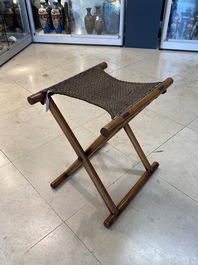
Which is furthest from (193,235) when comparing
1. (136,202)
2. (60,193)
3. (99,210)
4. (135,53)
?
(135,53)

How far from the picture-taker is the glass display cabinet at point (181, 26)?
293 centimetres

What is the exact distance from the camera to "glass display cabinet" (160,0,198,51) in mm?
2930

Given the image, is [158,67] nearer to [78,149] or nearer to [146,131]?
[146,131]

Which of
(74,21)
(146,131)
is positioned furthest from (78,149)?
(74,21)

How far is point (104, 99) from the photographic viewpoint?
3.05ft

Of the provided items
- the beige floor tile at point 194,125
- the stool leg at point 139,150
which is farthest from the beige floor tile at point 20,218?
the beige floor tile at point 194,125

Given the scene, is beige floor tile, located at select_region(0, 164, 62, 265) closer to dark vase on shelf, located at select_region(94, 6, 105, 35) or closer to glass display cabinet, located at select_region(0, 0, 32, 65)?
glass display cabinet, located at select_region(0, 0, 32, 65)

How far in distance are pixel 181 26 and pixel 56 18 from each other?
1.65 metres

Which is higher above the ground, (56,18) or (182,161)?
(56,18)

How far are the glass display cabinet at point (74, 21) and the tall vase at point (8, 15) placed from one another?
0.75 feet

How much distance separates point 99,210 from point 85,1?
3.08 m

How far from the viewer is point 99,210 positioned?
1.13 metres

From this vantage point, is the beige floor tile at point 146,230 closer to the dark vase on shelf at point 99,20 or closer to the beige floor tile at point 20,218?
the beige floor tile at point 20,218

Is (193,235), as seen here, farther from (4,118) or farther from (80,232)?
(4,118)
